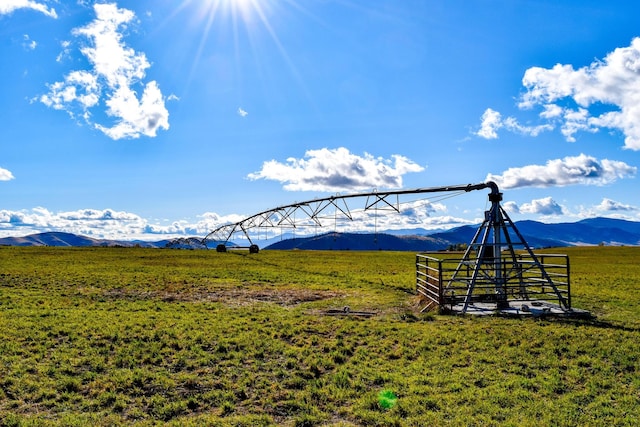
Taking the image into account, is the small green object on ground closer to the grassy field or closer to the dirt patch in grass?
the grassy field

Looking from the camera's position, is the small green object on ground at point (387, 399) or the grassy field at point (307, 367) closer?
the grassy field at point (307, 367)

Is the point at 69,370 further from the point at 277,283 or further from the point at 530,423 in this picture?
the point at 277,283

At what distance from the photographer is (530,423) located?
24.7 ft

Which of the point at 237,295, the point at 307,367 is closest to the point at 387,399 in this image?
the point at 307,367

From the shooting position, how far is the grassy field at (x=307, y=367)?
813 cm

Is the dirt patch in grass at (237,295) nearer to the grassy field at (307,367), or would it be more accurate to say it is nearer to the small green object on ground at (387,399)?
the grassy field at (307,367)

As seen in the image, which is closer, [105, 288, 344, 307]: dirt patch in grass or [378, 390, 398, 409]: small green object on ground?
[378, 390, 398, 409]: small green object on ground

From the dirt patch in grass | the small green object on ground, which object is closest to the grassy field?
the small green object on ground

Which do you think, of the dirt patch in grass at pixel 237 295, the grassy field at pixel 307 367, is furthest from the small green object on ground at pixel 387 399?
the dirt patch in grass at pixel 237 295

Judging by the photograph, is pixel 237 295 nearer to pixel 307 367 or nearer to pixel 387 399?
pixel 307 367

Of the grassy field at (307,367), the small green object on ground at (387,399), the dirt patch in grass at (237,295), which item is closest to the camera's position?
the grassy field at (307,367)

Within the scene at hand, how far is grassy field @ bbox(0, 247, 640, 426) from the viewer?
8133mm

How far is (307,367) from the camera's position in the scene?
10.9m

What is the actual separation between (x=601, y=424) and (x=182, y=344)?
36.4 ft
